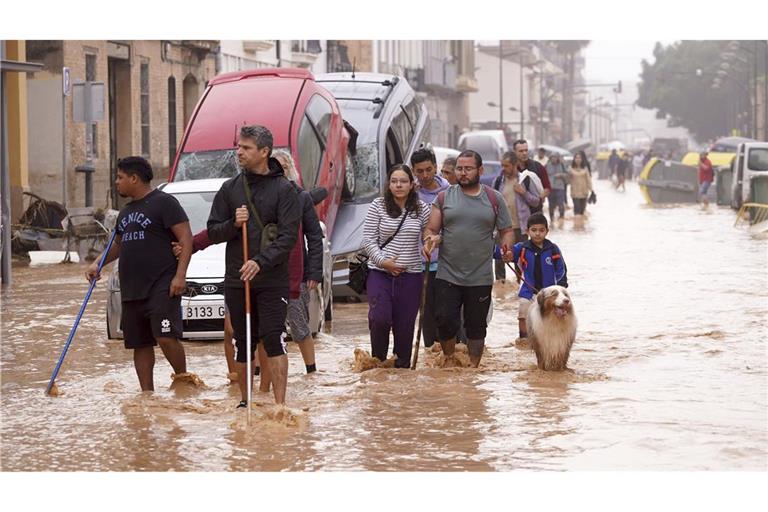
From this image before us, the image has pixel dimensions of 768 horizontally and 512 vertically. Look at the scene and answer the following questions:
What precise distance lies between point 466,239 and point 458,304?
0.50 metres

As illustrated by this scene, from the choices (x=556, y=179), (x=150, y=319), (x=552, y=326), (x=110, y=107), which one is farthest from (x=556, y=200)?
(x=150, y=319)

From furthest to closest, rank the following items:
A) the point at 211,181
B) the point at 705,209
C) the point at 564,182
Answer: the point at 705,209
the point at 564,182
the point at 211,181

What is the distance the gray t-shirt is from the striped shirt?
0.57 ft

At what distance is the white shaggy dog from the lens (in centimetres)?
1162

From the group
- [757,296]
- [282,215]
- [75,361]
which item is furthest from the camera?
[757,296]

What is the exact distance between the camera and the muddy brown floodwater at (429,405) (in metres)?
8.65

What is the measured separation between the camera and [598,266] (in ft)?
77.5

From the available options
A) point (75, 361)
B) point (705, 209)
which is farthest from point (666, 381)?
point (705, 209)

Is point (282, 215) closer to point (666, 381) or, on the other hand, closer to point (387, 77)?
point (666, 381)

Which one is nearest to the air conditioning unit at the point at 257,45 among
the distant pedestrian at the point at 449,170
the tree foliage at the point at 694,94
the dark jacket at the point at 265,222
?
the distant pedestrian at the point at 449,170

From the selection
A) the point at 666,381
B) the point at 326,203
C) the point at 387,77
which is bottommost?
the point at 666,381

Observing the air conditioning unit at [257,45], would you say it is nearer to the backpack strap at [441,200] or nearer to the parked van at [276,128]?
the parked van at [276,128]

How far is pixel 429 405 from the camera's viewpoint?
10.6m

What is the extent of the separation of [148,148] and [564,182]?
9.84 metres
